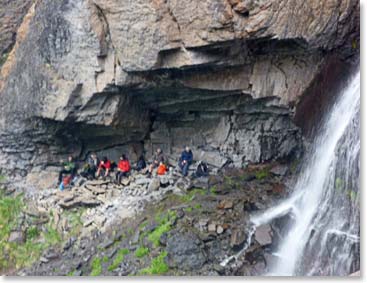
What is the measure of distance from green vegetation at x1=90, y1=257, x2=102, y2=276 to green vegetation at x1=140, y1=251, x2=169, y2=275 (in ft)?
3.24

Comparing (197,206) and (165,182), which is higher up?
(165,182)

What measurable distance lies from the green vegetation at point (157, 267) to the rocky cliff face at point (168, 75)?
3208 mm

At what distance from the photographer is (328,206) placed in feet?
42.6

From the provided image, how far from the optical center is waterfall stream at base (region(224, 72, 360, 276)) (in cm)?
1217

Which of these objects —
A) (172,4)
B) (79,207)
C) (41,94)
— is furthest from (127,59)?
(79,207)

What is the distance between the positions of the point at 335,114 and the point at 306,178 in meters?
1.35

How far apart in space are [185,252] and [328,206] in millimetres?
2627

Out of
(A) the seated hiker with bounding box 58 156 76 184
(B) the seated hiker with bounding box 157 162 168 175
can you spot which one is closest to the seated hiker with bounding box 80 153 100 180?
(A) the seated hiker with bounding box 58 156 76 184

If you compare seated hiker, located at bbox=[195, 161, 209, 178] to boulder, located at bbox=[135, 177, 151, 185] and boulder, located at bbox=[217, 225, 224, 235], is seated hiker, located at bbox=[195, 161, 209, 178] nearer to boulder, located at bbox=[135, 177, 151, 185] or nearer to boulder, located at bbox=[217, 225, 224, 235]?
boulder, located at bbox=[135, 177, 151, 185]

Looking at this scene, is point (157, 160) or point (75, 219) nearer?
point (75, 219)

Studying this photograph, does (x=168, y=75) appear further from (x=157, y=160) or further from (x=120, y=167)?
(x=120, y=167)

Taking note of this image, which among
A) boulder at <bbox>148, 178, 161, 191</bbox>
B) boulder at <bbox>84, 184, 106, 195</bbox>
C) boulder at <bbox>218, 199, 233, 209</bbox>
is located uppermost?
boulder at <bbox>148, 178, 161, 191</bbox>

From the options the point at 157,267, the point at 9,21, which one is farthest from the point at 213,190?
the point at 9,21

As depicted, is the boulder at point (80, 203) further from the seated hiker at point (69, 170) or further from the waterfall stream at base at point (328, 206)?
the waterfall stream at base at point (328, 206)
